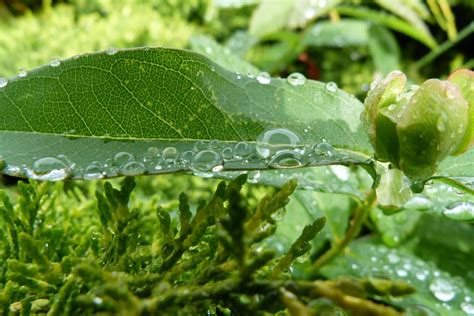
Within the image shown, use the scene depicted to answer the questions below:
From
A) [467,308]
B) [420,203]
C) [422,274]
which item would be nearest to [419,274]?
[422,274]

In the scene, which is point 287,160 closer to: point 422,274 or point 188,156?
point 188,156

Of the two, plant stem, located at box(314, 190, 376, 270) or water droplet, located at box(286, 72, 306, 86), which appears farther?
plant stem, located at box(314, 190, 376, 270)

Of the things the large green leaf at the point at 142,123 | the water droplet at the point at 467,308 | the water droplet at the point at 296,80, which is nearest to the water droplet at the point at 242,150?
the large green leaf at the point at 142,123

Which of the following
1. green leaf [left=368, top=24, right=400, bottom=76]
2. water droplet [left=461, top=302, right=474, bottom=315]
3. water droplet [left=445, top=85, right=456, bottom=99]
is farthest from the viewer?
green leaf [left=368, top=24, right=400, bottom=76]

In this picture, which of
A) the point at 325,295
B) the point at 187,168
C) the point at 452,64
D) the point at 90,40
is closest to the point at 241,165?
the point at 187,168

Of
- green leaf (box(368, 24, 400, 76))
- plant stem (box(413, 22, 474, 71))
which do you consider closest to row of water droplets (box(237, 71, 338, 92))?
green leaf (box(368, 24, 400, 76))

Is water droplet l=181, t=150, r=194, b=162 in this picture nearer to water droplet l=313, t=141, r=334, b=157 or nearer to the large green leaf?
the large green leaf
